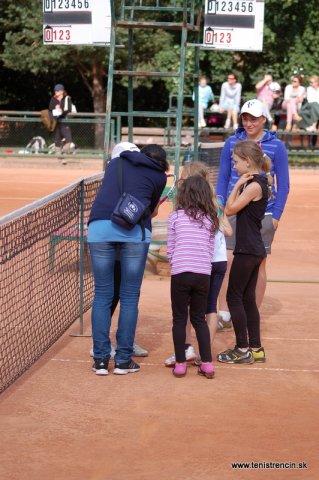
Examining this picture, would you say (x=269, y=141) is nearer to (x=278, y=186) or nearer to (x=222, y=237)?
(x=278, y=186)

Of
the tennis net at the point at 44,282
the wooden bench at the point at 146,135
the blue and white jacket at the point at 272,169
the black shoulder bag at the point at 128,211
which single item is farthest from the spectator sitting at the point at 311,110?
the black shoulder bag at the point at 128,211

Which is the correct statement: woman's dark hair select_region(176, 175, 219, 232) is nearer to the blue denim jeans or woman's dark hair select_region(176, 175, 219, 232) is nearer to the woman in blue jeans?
the woman in blue jeans

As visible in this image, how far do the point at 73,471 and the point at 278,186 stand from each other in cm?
383

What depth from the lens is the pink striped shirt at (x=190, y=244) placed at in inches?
302

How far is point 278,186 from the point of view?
9055 millimetres

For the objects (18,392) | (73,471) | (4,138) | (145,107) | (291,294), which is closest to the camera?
(73,471)

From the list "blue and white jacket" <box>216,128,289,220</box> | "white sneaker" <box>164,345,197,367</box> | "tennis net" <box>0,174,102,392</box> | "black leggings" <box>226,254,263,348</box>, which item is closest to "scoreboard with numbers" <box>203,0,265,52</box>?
"tennis net" <box>0,174,102,392</box>

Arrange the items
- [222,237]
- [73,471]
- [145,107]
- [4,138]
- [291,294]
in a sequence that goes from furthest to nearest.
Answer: [145,107] < [4,138] < [291,294] < [222,237] < [73,471]

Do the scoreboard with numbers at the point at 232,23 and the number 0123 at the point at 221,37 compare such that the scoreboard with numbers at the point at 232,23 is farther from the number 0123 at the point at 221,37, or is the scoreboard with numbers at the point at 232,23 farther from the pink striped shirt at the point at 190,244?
the pink striped shirt at the point at 190,244

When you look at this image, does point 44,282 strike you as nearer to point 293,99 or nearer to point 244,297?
point 244,297

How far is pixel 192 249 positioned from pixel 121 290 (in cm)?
65

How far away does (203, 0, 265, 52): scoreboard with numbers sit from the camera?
631 inches

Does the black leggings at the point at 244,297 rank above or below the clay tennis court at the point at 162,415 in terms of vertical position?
above

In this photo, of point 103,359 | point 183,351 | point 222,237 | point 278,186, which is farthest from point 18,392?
point 278,186
